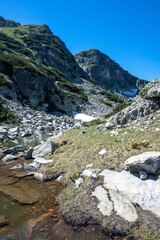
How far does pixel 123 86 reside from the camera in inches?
7421

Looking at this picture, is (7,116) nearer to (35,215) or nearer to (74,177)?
(74,177)

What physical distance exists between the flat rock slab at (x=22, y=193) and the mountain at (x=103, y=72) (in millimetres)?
162122

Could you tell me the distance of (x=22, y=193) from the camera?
692cm

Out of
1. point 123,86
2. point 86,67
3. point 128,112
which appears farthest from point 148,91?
point 123,86

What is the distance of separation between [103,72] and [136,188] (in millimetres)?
182973

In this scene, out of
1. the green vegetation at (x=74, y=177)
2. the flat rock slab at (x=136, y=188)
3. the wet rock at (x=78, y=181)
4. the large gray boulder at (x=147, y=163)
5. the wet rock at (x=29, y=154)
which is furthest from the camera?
the wet rock at (x=29, y=154)

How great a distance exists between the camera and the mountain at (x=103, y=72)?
16812 cm

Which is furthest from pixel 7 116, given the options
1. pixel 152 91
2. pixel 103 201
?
pixel 103 201

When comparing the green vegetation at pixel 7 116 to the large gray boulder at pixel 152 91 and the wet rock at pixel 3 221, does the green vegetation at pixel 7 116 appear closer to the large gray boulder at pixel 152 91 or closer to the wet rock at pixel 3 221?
the large gray boulder at pixel 152 91

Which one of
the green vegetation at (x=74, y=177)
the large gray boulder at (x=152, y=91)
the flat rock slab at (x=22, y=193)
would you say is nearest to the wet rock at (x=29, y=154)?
the flat rock slab at (x=22, y=193)

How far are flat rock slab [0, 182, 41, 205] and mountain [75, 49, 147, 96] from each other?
532ft

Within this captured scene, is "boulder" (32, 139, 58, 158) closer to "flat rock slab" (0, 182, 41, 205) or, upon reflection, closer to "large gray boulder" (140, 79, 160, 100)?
"flat rock slab" (0, 182, 41, 205)

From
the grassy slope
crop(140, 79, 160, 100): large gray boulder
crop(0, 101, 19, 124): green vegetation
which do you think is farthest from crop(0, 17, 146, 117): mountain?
crop(140, 79, 160, 100): large gray boulder

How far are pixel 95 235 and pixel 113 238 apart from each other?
0.56 m
